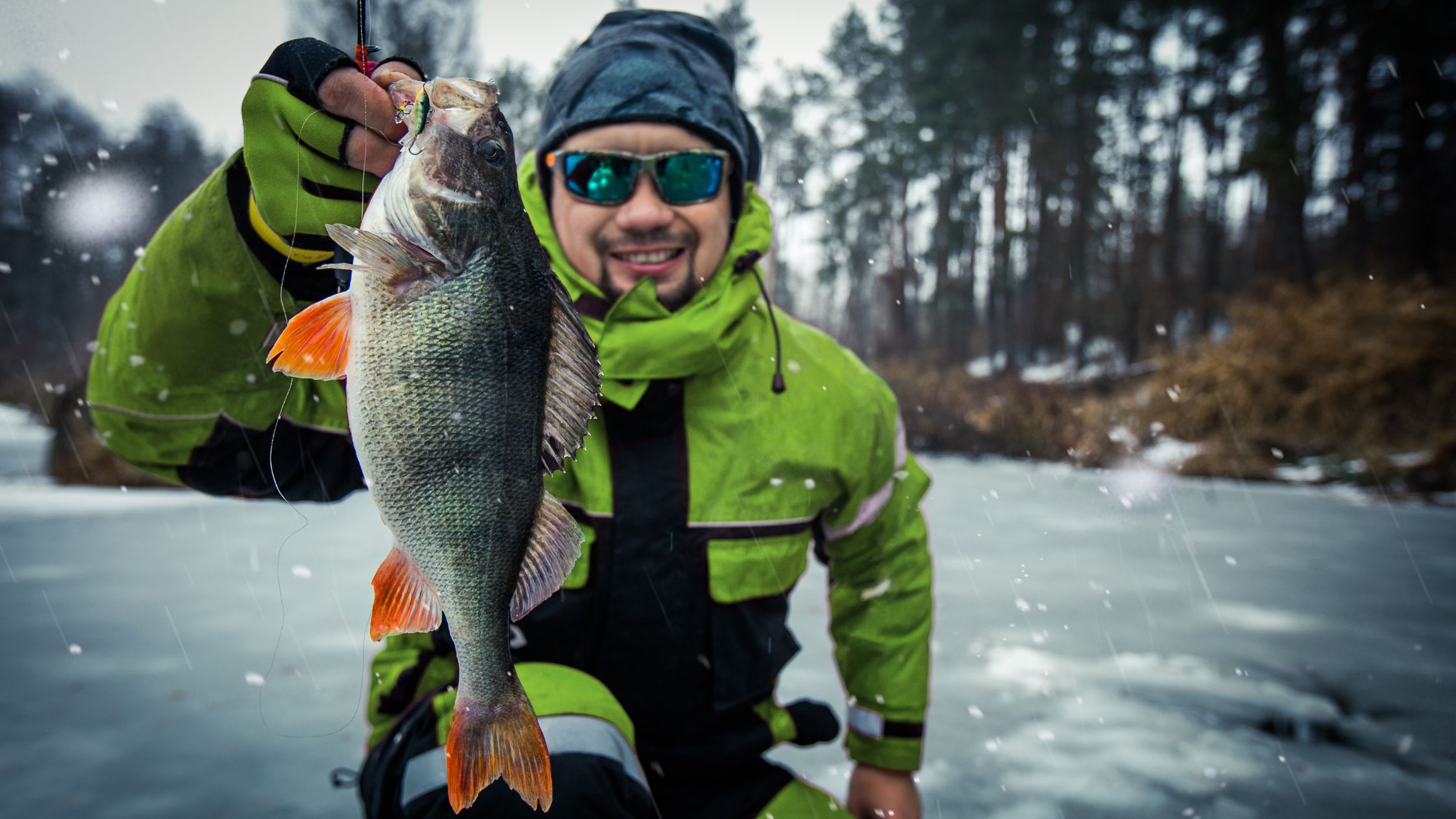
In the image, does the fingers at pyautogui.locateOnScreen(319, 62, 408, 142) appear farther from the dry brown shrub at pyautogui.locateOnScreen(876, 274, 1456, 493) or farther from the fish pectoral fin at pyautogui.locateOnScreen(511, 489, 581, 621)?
the dry brown shrub at pyautogui.locateOnScreen(876, 274, 1456, 493)

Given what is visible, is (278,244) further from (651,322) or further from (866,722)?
(866,722)

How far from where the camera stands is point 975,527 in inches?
253

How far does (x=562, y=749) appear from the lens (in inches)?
61.6

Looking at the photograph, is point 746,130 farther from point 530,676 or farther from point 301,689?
point 301,689

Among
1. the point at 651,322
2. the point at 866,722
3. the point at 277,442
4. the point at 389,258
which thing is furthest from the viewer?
the point at 866,722

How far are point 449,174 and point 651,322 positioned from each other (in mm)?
1113

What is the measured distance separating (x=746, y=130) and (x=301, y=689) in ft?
9.31

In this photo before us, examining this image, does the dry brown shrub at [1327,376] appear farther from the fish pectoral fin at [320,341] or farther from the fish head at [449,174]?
the fish pectoral fin at [320,341]

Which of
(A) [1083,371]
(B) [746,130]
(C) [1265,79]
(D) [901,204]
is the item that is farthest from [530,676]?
(D) [901,204]

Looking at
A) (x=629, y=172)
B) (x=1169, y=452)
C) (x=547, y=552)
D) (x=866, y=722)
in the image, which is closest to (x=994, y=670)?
(x=866, y=722)

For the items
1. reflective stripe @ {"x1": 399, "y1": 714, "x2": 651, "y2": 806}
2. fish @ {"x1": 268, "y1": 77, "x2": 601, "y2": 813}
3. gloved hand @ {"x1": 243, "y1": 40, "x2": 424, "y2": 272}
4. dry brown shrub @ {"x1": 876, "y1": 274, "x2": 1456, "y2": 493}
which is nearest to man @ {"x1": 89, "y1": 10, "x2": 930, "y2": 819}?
reflective stripe @ {"x1": 399, "y1": 714, "x2": 651, "y2": 806}

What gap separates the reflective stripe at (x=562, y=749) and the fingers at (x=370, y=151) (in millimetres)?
1116

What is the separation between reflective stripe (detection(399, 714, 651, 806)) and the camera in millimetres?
1581

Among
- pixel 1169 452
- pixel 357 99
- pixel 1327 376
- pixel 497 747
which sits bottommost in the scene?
pixel 1169 452
